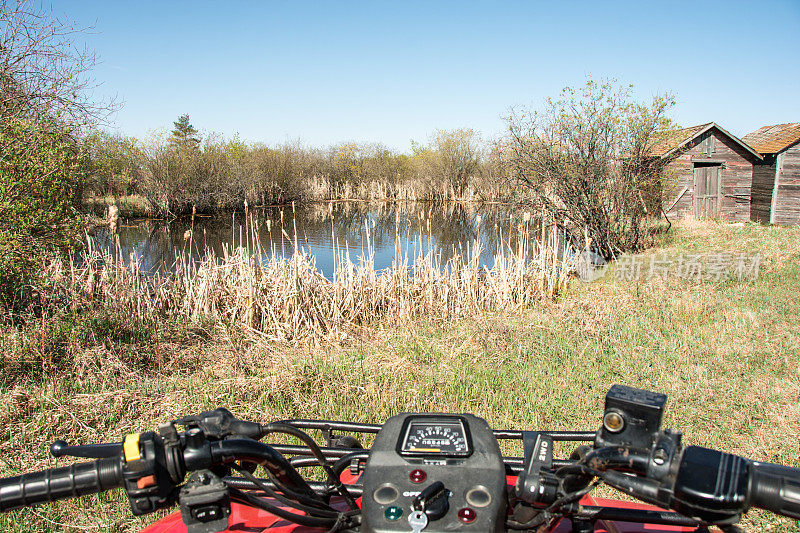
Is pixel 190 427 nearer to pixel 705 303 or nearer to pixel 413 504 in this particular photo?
pixel 413 504

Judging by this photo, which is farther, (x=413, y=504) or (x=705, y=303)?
(x=705, y=303)

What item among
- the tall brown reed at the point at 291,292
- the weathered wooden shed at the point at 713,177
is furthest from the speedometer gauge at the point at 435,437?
the weathered wooden shed at the point at 713,177

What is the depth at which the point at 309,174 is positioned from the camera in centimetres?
3566

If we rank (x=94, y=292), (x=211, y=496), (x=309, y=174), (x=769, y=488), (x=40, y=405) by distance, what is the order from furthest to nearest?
(x=309, y=174) → (x=94, y=292) → (x=40, y=405) → (x=211, y=496) → (x=769, y=488)

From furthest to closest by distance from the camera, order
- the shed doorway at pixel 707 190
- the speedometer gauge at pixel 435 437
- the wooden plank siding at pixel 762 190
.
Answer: the shed doorway at pixel 707 190 < the wooden plank siding at pixel 762 190 < the speedometer gauge at pixel 435 437

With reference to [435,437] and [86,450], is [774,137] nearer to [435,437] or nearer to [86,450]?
[435,437]

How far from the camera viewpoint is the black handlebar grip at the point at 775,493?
962 millimetres

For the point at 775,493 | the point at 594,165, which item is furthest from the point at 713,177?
the point at 775,493

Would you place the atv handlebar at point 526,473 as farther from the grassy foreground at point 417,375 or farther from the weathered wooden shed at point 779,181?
the weathered wooden shed at point 779,181

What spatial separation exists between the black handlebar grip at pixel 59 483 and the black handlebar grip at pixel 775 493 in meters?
1.25

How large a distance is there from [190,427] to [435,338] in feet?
18.7

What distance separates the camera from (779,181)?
19984mm

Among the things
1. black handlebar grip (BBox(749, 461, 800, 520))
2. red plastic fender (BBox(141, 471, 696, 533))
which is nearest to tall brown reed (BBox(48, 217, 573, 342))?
red plastic fender (BBox(141, 471, 696, 533))

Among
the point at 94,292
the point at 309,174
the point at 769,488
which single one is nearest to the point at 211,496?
the point at 769,488
